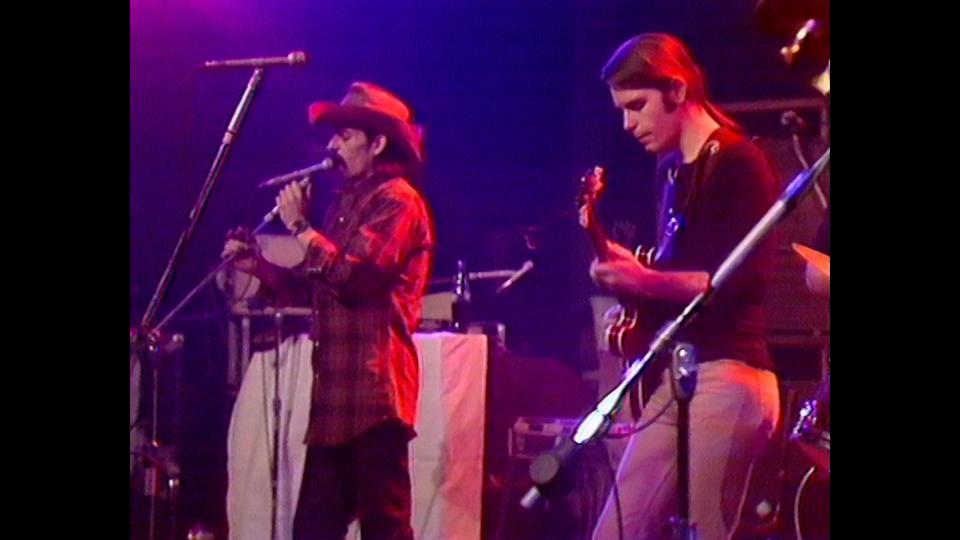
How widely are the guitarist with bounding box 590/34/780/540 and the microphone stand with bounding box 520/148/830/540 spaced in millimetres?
22

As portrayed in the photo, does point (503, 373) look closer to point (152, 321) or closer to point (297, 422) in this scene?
point (297, 422)

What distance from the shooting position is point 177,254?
3.98m

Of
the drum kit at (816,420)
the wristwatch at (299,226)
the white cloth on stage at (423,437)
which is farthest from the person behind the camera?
the wristwatch at (299,226)

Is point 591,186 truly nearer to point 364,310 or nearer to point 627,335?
point 627,335

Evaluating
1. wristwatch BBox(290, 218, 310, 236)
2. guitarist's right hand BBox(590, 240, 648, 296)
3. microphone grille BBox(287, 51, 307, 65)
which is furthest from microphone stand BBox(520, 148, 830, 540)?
microphone grille BBox(287, 51, 307, 65)

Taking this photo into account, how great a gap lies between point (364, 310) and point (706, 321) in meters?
1.01

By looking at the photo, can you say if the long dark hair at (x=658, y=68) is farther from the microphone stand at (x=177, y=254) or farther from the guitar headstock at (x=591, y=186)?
the microphone stand at (x=177, y=254)

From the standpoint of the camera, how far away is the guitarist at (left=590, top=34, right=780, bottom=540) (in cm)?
342

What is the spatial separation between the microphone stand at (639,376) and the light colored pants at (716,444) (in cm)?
4

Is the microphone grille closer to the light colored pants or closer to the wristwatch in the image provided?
the wristwatch

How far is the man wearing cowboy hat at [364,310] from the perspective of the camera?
3.71 m

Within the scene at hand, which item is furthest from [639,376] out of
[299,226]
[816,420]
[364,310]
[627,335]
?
[299,226]

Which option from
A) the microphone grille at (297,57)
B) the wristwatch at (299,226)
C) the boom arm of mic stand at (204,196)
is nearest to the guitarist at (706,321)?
the wristwatch at (299,226)
